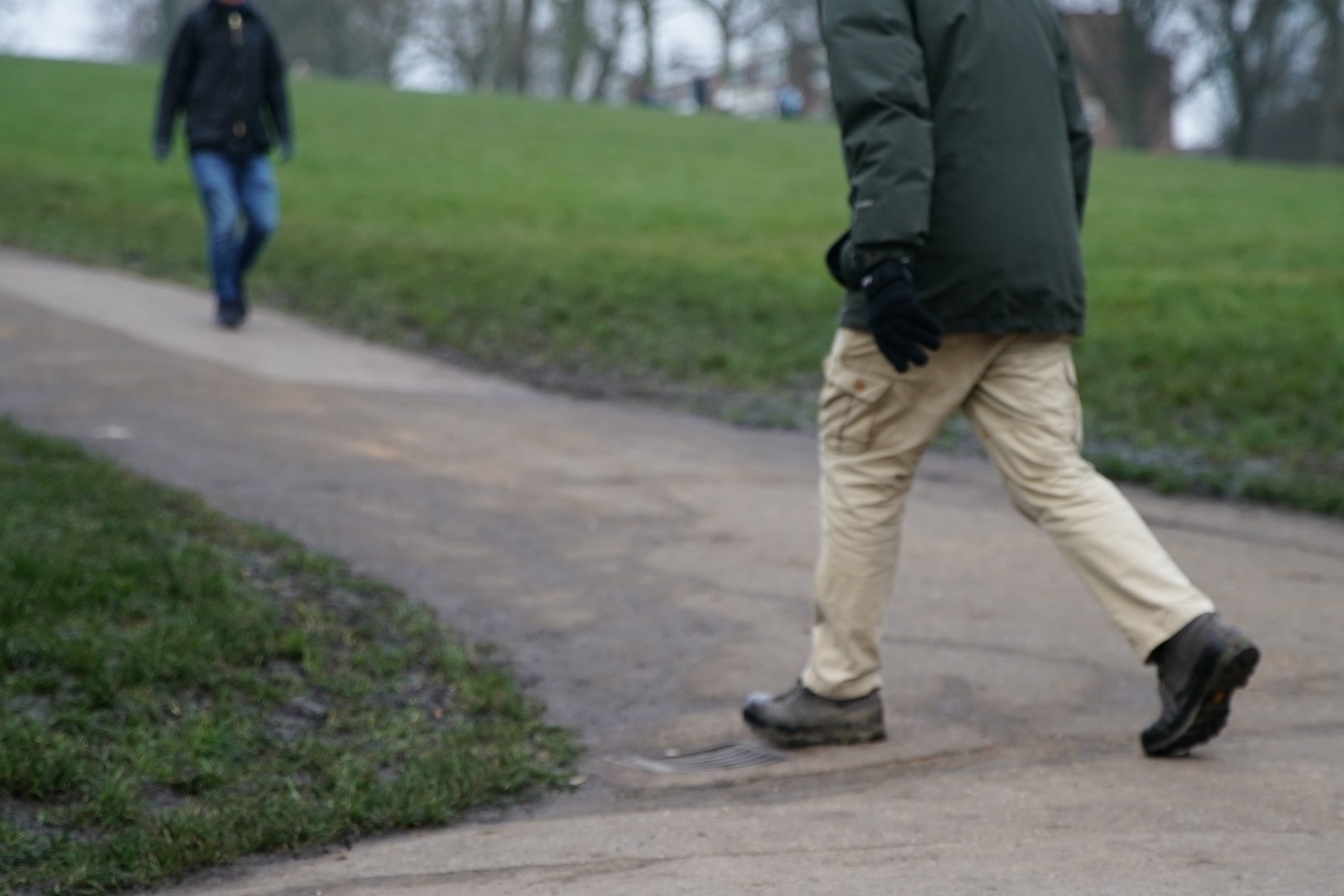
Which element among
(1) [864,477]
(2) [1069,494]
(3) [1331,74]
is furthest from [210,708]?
(3) [1331,74]

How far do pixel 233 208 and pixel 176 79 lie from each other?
0.83 m

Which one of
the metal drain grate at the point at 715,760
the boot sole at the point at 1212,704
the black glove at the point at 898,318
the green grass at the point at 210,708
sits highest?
the black glove at the point at 898,318

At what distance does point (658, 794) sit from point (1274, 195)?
62.2ft

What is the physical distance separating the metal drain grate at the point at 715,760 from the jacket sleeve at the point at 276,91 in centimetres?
702

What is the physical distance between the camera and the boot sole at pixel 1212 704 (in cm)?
379

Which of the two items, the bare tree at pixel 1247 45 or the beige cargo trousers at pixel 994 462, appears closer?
the beige cargo trousers at pixel 994 462

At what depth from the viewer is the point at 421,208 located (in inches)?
655

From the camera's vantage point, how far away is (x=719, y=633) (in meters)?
5.18

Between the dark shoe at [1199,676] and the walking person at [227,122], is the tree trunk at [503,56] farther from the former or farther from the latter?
the dark shoe at [1199,676]

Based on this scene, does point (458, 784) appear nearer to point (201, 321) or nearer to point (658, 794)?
point (658, 794)

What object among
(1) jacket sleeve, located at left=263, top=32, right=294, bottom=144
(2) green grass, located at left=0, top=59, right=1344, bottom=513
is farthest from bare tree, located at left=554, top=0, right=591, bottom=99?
(1) jacket sleeve, located at left=263, top=32, right=294, bottom=144

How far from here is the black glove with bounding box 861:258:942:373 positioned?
379cm

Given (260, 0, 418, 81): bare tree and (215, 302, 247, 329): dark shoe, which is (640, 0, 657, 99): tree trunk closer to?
(260, 0, 418, 81): bare tree

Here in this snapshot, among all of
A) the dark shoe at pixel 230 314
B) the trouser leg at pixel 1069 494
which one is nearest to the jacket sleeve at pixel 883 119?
the trouser leg at pixel 1069 494
